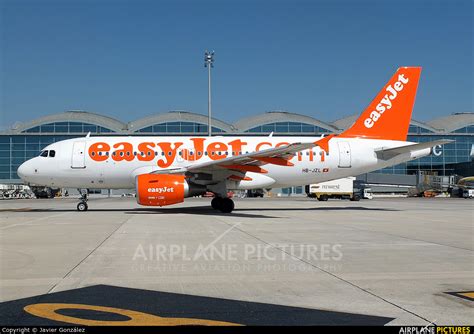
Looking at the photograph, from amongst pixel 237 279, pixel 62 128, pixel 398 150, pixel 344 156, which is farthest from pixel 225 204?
pixel 62 128

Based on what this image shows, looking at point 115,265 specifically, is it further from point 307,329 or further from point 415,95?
point 415,95

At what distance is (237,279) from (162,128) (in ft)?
218

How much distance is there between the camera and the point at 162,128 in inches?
2837

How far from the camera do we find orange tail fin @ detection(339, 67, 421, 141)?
84.9 feet

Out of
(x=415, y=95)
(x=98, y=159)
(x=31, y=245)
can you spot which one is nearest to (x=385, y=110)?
(x=415, y=95)

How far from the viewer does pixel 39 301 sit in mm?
5648

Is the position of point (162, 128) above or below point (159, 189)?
above

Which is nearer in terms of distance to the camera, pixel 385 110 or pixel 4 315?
pixel 4 315

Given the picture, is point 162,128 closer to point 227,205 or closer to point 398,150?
point 227,205

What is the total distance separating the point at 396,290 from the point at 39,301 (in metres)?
4.54

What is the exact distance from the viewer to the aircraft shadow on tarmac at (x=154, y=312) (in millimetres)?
4812

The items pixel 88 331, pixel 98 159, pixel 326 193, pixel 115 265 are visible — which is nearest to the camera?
pixel 88 331

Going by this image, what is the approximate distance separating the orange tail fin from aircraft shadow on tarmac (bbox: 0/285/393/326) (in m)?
21.8

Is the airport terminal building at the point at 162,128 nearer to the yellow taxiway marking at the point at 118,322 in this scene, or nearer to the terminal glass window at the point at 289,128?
the terminal glass window at the point at 289,128
